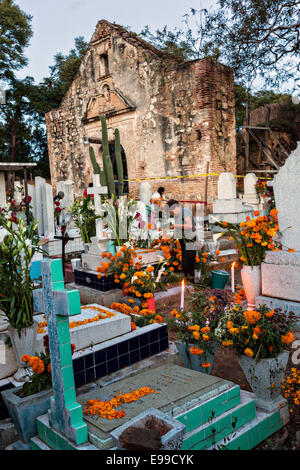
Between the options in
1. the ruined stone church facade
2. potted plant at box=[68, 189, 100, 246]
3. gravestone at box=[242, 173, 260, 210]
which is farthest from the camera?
the ruined stone church facade

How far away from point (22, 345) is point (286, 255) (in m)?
3.13

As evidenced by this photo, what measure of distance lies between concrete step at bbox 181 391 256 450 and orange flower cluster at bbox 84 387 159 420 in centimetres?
42

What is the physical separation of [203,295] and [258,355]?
904 millimetres

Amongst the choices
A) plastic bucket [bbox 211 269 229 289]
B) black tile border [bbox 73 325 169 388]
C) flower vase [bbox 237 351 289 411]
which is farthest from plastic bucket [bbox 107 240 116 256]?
flower vase [bbox 237 351 289 411]

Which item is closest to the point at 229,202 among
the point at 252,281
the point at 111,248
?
the point at 111,248

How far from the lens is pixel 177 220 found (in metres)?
6.55

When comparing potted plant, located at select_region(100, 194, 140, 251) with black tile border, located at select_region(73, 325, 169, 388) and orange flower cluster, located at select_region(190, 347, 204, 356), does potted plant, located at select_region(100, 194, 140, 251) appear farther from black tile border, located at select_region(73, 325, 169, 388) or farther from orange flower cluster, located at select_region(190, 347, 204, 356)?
orange flower cluster, located at select_region(190, 347, 204, 356)

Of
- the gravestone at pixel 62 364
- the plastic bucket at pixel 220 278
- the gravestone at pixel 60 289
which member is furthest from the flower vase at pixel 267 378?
the plastic bucket at pixel 220 278

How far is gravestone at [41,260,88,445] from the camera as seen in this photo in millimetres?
2207

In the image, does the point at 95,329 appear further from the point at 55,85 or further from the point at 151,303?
the point at 55,85

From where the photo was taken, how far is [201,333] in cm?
322

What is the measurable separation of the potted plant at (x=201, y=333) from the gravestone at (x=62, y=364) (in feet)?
3.81

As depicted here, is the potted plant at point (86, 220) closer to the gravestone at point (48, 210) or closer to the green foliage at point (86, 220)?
the green foliage at point (86, 220)
